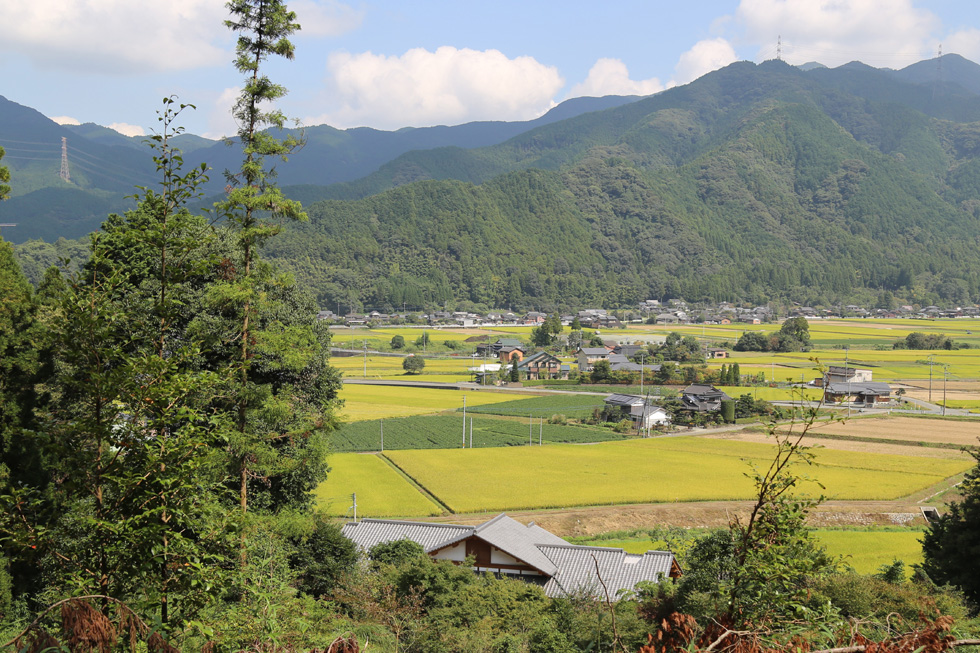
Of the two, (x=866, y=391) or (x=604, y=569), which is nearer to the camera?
(x=604, y=569)

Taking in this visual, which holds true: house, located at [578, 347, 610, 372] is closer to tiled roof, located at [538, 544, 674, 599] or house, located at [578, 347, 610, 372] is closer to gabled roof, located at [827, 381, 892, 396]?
gabled roof, located at [827, 381, 892, 396]

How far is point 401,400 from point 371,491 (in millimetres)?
22039

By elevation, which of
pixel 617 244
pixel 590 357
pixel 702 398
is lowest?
pixel 702 398

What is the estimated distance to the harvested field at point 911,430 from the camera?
3750 centimetres

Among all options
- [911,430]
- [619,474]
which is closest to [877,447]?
[911,430]

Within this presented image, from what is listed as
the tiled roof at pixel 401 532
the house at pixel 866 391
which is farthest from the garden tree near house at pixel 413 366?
the tiled roof at pixel 401 532

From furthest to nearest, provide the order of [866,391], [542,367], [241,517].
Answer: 1. [542,367]
2. [866,391]
3. [241,517]

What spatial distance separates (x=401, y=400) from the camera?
48.7 meters

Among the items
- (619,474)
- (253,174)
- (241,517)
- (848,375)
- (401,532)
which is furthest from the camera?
(848,375)

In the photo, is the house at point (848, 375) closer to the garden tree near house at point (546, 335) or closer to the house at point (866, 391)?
the house at point (866, 391)

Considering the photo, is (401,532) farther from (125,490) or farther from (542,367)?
(542,367)

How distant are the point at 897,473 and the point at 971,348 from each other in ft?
185

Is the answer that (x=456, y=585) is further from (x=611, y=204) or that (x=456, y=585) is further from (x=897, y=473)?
(x=611, y=204)

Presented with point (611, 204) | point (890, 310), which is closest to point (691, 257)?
point (611, 204)
